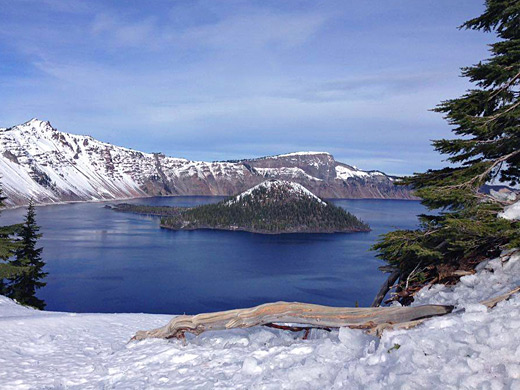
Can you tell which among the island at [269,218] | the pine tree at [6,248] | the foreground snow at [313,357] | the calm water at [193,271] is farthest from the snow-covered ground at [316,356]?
the island at [269,218]

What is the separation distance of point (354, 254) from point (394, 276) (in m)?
100

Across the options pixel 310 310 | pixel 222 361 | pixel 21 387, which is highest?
pixel 310 310

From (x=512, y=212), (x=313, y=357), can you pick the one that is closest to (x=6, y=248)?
(x=313, y=357)

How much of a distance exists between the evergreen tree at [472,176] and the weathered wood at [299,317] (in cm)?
259

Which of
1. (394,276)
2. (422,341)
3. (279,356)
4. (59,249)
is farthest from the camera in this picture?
(59,249)

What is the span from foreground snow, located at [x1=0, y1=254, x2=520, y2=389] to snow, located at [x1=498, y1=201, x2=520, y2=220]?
87cm

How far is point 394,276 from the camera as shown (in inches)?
457

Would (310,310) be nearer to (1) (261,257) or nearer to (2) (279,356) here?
(2) (279,356)

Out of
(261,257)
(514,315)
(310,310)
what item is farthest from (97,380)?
(261,257)

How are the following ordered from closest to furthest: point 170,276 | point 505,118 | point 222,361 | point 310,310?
point 222,361
point 310,310
point 505,118
point 170,276

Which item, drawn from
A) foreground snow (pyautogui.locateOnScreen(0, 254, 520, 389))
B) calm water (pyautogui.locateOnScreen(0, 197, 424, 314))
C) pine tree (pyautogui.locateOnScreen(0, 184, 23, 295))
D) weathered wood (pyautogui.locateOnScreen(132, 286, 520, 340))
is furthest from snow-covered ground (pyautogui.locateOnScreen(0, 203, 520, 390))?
calm water (pyautogui.locateOnScreen(0, 197, 424, 314))

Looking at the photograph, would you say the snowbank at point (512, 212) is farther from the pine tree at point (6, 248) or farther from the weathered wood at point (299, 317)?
the pine tree at point (6, 248)

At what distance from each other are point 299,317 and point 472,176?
19.2 ft

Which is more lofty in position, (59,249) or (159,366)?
(159,366)
